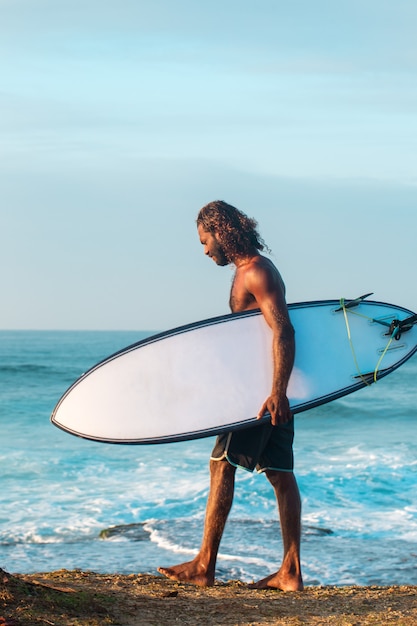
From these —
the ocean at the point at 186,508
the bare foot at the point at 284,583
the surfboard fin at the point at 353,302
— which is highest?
the surfboard fin at the point at 353,302

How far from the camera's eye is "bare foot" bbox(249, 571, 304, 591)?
4234 millimetres

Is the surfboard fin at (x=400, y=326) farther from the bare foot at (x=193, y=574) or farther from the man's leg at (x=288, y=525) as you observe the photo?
the bare foot at (x=193, y=574)

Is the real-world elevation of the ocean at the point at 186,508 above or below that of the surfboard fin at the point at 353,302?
below

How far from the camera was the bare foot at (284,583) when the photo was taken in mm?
4234

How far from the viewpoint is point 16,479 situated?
11289mm

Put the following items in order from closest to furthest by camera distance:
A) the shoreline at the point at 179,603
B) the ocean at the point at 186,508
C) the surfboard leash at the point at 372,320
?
the shoreline at the point at 179,603 < the surfboard leash at the point at 372,320 < the ocean at the point at 186,508

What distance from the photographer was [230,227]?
4285mm

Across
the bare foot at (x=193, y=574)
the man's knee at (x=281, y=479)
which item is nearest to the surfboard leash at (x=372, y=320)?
the man's knee at (x=281, y=479)

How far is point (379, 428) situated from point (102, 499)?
417 inches

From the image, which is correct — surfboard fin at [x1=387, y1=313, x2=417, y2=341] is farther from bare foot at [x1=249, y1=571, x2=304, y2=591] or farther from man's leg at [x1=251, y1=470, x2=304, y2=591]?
bare foot at [x1=249, y1=571, x2=304, y2=591]

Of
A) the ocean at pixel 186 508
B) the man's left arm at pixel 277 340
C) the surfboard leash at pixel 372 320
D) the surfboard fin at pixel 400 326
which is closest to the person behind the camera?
the man's left arm at pixel 277 340

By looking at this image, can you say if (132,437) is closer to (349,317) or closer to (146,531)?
(349,317)

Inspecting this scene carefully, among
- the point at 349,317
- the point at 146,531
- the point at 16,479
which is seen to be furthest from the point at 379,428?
the point at 349,317

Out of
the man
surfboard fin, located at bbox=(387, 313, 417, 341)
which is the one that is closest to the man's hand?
the man
